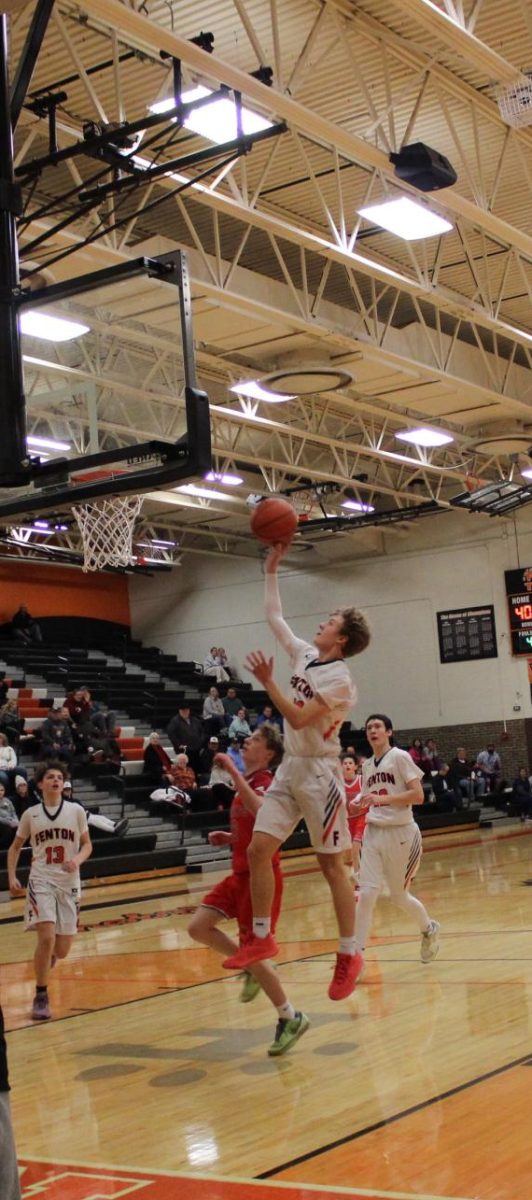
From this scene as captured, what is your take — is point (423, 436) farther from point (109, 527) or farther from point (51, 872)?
point (51, 872)

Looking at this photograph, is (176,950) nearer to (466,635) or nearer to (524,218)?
(524,218)

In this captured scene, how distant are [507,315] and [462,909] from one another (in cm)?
1010

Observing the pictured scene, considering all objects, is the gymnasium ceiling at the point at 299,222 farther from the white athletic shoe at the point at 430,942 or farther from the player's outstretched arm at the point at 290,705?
the white athletic shoe at the point at 430,942

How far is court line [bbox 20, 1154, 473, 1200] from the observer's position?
398cm

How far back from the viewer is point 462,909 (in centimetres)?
1229

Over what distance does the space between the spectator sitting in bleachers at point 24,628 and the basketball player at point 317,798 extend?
23368 millimetres

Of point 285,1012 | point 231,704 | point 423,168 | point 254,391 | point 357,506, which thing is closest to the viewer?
point 285,1012

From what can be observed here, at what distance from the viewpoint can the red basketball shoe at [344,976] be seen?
6.05 m

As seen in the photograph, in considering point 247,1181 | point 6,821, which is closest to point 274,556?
point 247,1181

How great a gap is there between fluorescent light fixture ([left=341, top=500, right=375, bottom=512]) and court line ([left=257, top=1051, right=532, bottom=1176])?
20766 mm

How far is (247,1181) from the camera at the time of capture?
4285 mm

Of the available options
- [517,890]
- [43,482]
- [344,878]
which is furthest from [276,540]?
[517,890]

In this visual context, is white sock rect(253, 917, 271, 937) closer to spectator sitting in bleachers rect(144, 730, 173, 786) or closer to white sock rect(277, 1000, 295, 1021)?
white sock rect(277, 1000, 295, 1021)

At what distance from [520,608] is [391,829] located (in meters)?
19.4
